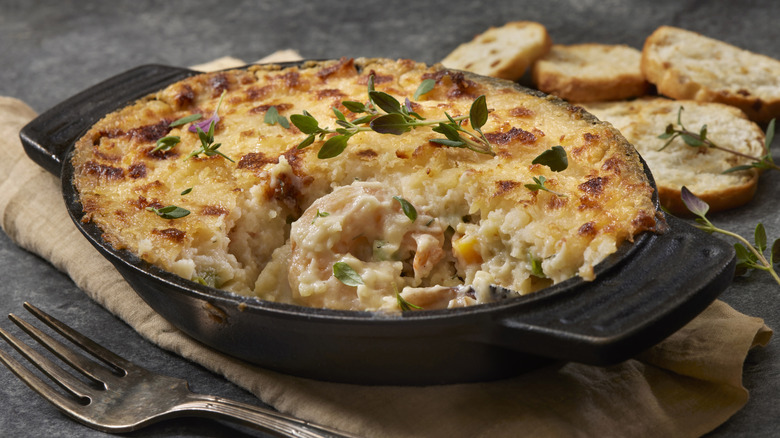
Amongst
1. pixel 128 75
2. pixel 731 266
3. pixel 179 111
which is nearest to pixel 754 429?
pixel 731 266

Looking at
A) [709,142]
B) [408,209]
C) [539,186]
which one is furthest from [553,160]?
[709,142]

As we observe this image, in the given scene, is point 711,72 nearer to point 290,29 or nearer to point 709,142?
point 709,142

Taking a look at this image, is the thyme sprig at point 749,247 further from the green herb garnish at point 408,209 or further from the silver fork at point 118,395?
the silver fork at point 118,395

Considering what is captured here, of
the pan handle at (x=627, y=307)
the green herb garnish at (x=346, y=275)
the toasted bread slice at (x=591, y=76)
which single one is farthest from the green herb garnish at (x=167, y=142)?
the toasted bread slice at (x=591, y=76)

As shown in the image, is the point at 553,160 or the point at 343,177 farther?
the point at 343,177

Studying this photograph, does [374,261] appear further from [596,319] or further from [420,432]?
[596,319]

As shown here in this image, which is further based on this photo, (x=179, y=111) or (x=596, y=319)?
(x=179, y=111)
